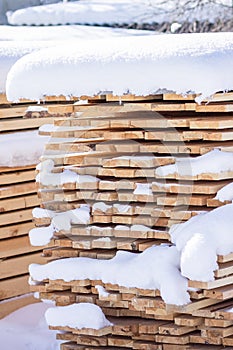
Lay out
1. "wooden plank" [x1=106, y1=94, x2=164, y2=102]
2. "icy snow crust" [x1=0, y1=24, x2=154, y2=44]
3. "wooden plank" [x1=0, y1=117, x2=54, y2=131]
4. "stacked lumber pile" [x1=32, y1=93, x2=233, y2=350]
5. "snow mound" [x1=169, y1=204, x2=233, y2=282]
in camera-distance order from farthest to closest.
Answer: "icy snow crust" [x1=0, y1=24, x2=154, y2=44]
"wooden plank" [x1=0, y1=117, x2=54, y2=131]
"wooden plank" [x1=106, y1=94, x2=164, y2=102]
"stacked lumber pile" [x1=32, y1=93, x2=233, y2=350]
"snow mound" [x1=169, y1=204, x2=233, y2=282]

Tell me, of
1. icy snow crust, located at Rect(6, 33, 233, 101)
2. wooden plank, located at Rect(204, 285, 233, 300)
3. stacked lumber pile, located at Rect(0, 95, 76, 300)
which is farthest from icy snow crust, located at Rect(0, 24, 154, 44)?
wooden plank, located at Rect(204, 285, 233, 300)

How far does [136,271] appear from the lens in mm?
6078

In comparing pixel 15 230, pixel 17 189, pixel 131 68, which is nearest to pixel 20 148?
pixel 17 189

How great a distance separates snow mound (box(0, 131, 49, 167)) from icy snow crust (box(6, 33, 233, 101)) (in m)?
1.52

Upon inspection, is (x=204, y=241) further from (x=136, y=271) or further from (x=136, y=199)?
(x=136, y=199)

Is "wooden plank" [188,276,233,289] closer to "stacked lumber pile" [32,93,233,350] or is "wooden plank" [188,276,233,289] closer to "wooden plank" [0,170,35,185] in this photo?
"stacked lumber pile" [32,93,233,350]

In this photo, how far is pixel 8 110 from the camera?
25.9 ft

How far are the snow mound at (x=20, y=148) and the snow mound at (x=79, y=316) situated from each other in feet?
6.17

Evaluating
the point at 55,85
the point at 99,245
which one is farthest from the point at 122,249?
the point at 55,85

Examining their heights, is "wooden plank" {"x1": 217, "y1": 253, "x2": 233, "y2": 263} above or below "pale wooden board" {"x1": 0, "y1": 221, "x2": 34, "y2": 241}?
below

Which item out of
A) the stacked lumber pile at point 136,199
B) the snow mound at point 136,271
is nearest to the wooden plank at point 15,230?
the stacked lumber pile at point 136,199

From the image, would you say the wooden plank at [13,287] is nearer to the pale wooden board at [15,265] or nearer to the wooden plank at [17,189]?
the pale wooden board at [15,265]

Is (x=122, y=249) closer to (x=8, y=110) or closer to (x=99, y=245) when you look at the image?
(x=99, y=245)

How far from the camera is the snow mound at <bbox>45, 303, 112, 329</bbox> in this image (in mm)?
6273
